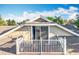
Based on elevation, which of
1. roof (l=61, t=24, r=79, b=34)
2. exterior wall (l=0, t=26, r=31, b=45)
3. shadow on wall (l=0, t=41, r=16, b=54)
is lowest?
shadow on wall (l=0, t=41, r=16, b=54)

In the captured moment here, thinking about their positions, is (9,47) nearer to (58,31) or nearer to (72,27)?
(58,31)

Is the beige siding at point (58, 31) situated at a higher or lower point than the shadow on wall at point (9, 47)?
higher

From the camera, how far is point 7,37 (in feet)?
10.1

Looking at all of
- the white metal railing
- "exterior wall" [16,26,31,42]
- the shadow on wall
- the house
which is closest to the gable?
the house

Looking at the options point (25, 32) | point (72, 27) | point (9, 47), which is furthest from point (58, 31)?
point (9, 47)

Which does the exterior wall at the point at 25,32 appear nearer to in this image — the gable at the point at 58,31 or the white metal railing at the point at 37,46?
the white metal railing at the point at 37,46

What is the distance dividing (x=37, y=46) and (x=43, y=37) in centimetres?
19

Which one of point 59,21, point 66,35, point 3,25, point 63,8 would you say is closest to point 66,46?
point 66,35

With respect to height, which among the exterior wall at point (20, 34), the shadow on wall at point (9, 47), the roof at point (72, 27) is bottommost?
the shadow on wall at point (9, 47)

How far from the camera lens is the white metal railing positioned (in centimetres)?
313

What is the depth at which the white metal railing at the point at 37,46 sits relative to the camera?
3131 millimetres

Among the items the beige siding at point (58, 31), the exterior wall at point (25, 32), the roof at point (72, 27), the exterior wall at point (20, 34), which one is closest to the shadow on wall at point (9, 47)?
the exterior wall at point (20, 34)

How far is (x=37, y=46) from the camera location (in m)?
3.16

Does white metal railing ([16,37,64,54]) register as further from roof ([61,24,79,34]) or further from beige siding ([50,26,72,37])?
roof ([61,24,79,34])
